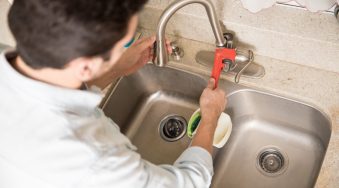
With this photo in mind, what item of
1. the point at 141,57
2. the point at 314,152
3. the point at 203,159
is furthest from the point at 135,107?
the point at 314,152

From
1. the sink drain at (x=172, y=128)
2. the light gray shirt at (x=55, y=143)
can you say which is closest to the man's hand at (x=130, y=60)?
the sink drain at (x=172, y=128)

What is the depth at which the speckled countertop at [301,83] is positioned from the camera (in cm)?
94

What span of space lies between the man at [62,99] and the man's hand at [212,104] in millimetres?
298

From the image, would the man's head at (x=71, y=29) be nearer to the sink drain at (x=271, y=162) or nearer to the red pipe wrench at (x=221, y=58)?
the red pipe wrench at (x=221, y=58)

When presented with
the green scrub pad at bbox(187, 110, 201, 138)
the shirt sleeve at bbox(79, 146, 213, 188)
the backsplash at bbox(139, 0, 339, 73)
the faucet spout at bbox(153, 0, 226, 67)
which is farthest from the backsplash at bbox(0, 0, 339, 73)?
the shirt sleeve at bbox(79, 146, 213, 188)

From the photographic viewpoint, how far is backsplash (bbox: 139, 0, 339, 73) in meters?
1.00

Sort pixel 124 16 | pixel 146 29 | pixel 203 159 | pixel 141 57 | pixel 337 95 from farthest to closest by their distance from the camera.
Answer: pixel 146 29 → pixel 141 57 → pixel 337 95 → pixel 203 159 → pixel 124 16

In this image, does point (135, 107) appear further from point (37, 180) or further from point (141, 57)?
point (37, 180)

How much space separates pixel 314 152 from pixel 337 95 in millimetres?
189

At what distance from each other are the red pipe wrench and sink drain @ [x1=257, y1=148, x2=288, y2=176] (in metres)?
0.28

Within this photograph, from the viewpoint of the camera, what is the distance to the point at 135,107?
1.27 m

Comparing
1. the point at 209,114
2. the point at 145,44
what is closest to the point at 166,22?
the point at 145,44

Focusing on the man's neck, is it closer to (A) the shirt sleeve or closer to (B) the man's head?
(B) the man's head

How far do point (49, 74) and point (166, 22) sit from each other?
0.34m
